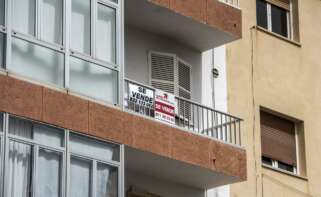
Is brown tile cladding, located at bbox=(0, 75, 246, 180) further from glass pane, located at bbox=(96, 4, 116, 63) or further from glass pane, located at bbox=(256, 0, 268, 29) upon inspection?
glass pane, located at bbox=(256, 0, 268, 29)

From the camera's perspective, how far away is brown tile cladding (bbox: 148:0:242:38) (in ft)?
73.8

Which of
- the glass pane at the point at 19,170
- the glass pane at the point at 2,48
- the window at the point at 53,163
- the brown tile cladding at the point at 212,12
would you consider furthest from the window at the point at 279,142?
the glass pane at the point at 2,48

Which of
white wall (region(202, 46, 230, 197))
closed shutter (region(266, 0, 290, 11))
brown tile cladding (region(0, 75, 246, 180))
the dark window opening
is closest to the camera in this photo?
brown tile cladding (region(0, 75, 246, 180))

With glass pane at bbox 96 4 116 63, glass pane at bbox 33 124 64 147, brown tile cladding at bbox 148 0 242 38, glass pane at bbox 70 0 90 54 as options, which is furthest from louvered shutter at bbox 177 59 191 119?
glass pane at bbox 33 124 64 147

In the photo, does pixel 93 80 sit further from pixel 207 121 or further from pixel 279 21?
pixel 279 21

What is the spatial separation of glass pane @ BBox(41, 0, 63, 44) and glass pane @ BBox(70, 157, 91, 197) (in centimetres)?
197

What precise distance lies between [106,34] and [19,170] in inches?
127

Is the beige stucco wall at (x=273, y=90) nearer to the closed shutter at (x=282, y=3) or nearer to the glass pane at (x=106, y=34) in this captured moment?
the closed shutter at (x=282, y=3)

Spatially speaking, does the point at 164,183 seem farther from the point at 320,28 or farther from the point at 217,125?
the point at 320,28

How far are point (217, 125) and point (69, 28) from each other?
4.76 m

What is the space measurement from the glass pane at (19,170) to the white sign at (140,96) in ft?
11.3

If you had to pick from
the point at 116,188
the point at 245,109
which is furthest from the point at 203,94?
the point at 116,188

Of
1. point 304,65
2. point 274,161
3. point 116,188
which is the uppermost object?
point 304,65

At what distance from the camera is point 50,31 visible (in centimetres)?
1891
